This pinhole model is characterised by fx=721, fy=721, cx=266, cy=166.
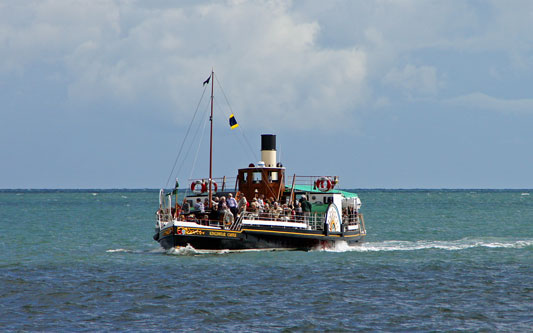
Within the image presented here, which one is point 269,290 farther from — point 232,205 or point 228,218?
point 232,205

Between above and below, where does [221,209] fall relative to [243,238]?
above

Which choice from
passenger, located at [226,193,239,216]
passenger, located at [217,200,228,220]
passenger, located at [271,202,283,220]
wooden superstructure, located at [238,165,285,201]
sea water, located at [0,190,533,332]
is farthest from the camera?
wooden superstructure, located at [238,165,285,201]

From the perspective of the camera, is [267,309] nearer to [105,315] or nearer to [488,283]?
[105,315]

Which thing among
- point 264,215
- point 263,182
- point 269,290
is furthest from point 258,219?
point 269,290

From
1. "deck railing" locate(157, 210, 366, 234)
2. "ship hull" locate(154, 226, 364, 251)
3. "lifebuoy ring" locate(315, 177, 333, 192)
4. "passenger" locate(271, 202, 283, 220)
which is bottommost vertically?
"ship hull" locate(154, 226, 364, 251)

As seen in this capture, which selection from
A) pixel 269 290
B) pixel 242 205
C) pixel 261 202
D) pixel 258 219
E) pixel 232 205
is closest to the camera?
pixel 269 290

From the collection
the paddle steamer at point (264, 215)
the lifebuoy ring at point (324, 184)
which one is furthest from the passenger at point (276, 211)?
the lifebuoy ring at point (324, 184)

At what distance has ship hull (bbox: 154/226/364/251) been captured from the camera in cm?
3441

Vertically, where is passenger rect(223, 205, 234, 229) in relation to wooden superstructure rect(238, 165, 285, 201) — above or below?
below

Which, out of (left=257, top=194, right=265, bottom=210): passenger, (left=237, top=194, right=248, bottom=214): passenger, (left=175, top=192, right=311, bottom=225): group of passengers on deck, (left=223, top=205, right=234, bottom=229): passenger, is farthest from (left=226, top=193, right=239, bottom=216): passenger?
(left=257, top=194, right=265, bottom=210): passenger

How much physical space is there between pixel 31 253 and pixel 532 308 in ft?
91.8

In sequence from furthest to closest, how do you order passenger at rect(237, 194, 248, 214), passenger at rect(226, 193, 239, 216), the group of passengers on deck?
passenger at rect(226, 193, 239, 216) → passenger at rect(237, 194, 248, 214) → the group of passengers on deck

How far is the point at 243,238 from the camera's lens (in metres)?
35.2

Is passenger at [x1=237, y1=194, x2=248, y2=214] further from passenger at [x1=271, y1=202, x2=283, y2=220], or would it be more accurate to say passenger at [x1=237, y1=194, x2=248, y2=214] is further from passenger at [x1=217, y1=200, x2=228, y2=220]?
passenger at [x1=271, y1=202, x2=283, y2=220]
